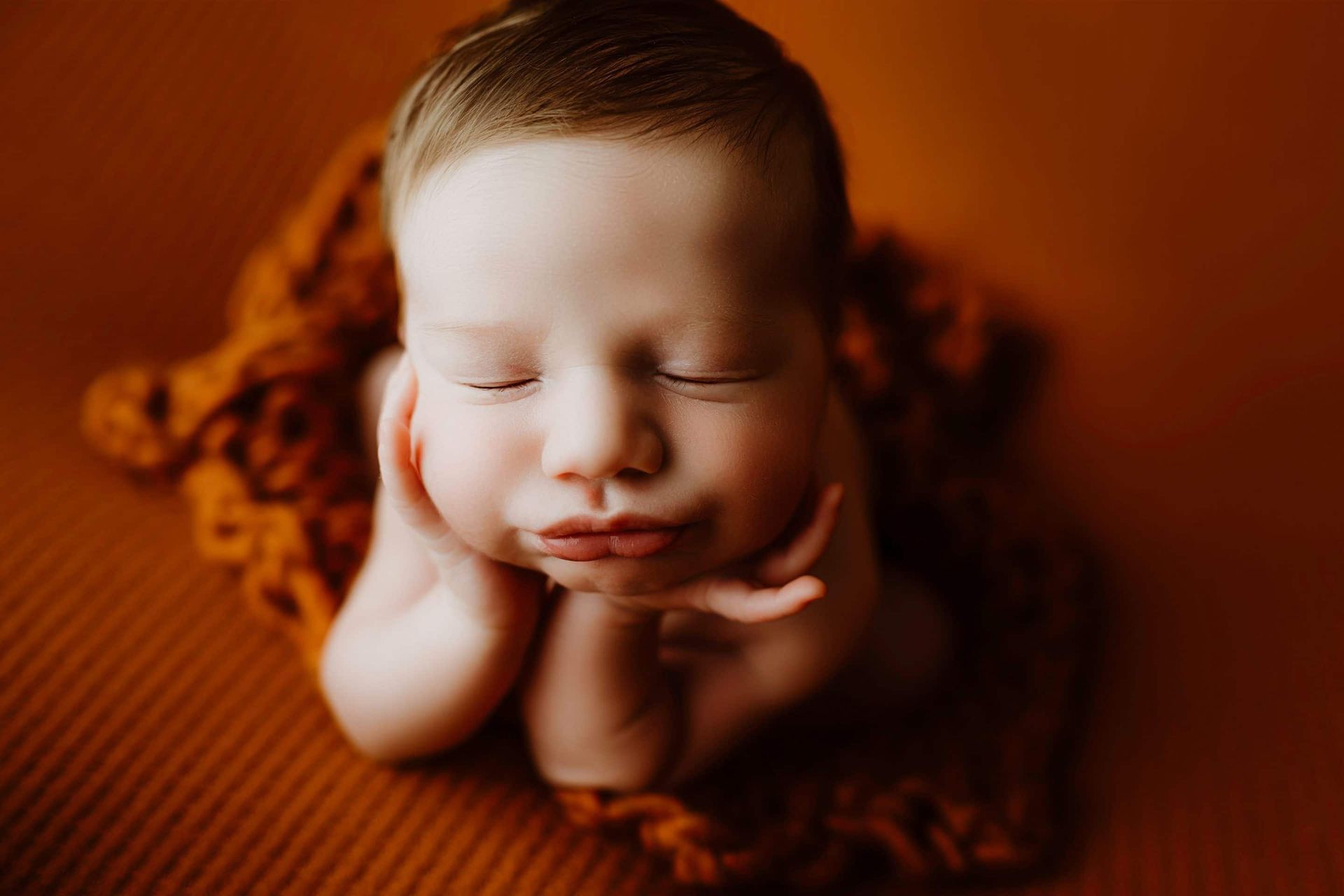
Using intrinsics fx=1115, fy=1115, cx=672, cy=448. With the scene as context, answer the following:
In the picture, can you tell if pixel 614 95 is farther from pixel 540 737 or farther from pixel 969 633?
pixel 969 633

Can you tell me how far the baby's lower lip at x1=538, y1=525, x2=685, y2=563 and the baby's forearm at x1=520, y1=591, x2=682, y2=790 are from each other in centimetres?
10

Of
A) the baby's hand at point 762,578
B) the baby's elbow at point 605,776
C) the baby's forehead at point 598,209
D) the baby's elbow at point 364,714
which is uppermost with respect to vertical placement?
the baby's forehead at point 598,209

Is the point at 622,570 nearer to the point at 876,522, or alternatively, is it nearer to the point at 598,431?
the point at 598,431

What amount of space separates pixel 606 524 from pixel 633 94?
209 millimetres

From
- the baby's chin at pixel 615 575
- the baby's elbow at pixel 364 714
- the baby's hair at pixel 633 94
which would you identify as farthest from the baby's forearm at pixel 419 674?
the baby's hair at pixel 633 94

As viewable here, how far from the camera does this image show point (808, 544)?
63 cm

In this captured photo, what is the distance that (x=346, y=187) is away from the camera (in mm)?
1029

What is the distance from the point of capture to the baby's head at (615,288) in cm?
52

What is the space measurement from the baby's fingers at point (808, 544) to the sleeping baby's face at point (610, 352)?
0.05 meters

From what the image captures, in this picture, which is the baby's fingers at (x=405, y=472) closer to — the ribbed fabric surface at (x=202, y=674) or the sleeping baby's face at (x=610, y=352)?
the sleeping baby's face at (x=610, y=352)

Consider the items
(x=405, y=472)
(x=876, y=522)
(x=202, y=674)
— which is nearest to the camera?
(x=405, y=472)

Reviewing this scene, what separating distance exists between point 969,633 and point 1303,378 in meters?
0.33

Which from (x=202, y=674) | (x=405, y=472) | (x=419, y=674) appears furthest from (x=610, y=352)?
(x=202, y=674)

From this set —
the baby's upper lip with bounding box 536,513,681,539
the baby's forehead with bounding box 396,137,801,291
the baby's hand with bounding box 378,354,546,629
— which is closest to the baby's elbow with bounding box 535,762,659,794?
the baby's hand with bounding box 378,354,546,629
